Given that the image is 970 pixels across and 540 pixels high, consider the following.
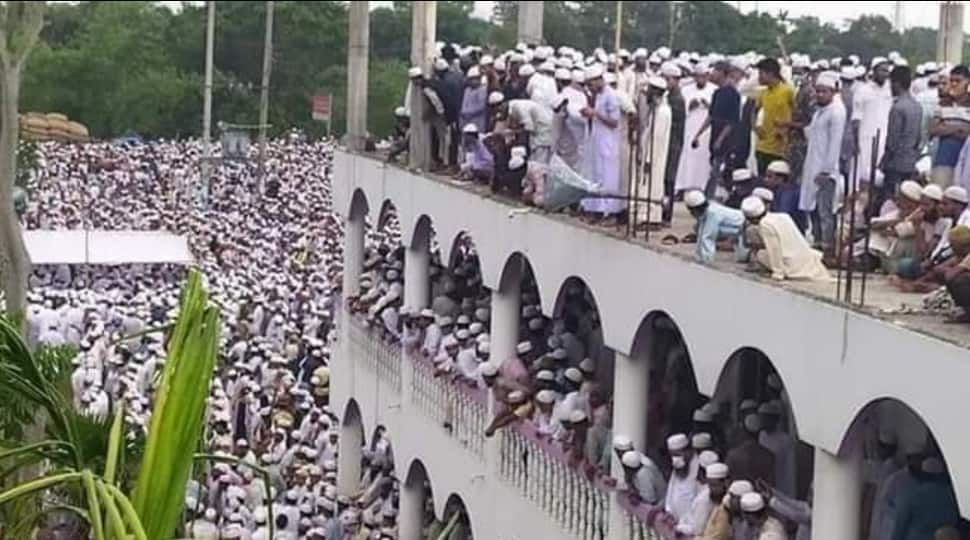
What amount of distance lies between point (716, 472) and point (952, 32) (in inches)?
357

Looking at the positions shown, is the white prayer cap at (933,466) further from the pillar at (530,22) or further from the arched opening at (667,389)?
the pillar at (530,22)

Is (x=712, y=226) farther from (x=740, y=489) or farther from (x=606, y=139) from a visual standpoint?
(x=606, y=139)

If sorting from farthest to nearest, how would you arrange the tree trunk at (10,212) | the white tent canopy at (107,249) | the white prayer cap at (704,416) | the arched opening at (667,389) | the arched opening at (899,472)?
the white tent canopy at (107,249), the arched opening at (667,389), the white prayer cap at (704,416), the tree trunk at (10,212), the arched opening at (899,472)

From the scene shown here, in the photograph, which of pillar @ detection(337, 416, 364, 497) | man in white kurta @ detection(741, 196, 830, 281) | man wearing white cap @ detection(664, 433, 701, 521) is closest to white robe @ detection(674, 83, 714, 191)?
man wearing white cap @ detection(664, 433, 701, 521)

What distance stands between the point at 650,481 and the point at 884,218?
192cm

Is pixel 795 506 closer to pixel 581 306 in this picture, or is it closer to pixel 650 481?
pixel 650 481

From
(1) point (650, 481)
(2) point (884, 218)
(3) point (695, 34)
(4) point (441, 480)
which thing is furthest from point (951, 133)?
(3) point (695, 34)

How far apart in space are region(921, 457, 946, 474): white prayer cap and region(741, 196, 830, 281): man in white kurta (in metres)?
1.04

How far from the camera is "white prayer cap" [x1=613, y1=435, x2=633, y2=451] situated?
34.4 ft

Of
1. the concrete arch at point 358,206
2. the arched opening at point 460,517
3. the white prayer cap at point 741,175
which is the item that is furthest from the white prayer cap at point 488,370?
the concrete arch at point 358,206

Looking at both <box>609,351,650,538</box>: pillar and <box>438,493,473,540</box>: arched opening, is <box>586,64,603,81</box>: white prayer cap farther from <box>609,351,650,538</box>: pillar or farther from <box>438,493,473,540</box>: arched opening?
<box>438,493,473,540</box>: arched opening

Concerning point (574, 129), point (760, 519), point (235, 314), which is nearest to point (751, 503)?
point (760, 519)

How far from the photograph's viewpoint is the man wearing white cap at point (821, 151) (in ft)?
34.3

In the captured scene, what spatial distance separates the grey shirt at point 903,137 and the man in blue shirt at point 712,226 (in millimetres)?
1275
